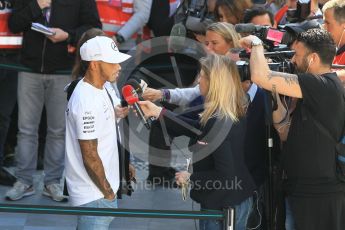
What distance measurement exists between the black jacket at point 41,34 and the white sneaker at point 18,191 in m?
1.06

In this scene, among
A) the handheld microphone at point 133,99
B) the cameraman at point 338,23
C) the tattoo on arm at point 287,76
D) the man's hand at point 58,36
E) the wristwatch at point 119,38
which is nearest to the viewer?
the tattoo on arm at point 287,76

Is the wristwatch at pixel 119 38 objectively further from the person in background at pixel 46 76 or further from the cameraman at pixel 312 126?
the cameraman at pixel 312 126

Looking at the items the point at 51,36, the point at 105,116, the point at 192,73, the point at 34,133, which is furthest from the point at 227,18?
the point at 105,116

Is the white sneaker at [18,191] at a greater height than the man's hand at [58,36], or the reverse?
the man's hand at [58,36]

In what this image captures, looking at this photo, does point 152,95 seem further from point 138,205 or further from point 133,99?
point 138,205

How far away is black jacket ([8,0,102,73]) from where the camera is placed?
6.79 m

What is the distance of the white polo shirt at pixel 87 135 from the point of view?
4.64 metres

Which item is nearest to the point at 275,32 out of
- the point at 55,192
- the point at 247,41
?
the point at 247,41

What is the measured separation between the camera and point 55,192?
23.0 feet

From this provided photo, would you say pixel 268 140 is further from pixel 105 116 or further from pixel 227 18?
pixel 227 18

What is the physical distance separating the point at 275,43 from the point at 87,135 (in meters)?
1.33

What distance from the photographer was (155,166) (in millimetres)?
7594

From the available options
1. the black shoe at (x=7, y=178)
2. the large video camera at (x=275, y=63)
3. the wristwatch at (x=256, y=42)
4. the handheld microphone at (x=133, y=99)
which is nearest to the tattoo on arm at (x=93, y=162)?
the handheld microphone at (x=133, y=99)

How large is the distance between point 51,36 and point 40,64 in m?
0.27
